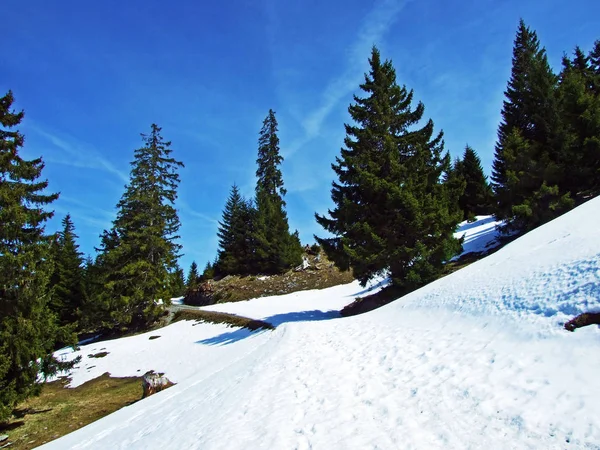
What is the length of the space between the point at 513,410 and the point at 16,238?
56.4ft

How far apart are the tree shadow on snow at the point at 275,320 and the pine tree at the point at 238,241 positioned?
20986 mm

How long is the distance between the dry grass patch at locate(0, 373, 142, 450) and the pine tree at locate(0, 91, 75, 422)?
112 centimetres

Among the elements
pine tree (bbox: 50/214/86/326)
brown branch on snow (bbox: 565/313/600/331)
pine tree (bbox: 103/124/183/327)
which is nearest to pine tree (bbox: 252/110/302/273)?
pine tree (bbox: 103/124/183/327)

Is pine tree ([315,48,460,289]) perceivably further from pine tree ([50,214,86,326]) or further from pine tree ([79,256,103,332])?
pine tree ([50,214,86,326])

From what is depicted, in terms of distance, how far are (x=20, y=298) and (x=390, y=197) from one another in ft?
51.6

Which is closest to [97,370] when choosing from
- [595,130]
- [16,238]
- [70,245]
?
[16,238]

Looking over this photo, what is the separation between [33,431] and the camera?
38.2ft

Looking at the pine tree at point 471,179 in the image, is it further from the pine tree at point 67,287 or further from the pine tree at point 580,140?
the pine tree at point 67,287

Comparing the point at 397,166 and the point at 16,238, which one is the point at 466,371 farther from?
the point at 16,238

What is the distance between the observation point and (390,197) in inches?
623

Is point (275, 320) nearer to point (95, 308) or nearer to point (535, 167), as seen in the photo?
point (535, 167)

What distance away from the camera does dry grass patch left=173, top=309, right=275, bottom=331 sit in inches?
767

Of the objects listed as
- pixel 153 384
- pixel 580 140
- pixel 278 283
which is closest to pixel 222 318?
pixel 153 384

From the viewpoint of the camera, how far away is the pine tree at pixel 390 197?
51.8 feet
